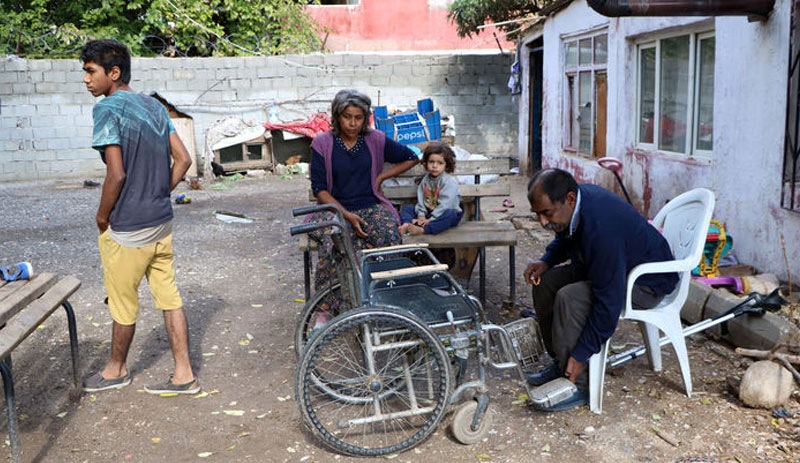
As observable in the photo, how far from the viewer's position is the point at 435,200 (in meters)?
5.53

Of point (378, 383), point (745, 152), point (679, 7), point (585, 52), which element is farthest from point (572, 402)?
point (585, 52)

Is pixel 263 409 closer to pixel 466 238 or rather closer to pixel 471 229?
pixel 466 238

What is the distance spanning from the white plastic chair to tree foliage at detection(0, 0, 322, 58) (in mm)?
15939

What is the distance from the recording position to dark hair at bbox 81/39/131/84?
12.7ft

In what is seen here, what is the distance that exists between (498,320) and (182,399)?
2.30 meters

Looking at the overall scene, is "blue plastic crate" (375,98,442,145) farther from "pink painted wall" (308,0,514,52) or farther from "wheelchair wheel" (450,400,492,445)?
"pink painted wall" (308,0,514,52)

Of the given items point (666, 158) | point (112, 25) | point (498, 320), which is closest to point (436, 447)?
point (498, 320)

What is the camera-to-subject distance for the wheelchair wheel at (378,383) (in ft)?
10.8

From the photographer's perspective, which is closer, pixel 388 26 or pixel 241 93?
pixel 241 93

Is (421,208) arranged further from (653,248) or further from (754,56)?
(754,56)

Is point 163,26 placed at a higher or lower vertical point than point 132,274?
higher

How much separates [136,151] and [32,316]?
0.98 metres

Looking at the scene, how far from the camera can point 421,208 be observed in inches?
220

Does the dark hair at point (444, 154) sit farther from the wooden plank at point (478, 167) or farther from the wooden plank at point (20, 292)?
the wooden plank at point (20, 292)
